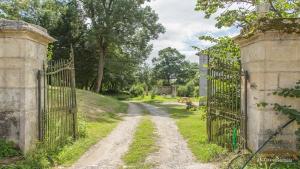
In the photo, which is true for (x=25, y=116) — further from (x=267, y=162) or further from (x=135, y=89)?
(x=135, y=89)

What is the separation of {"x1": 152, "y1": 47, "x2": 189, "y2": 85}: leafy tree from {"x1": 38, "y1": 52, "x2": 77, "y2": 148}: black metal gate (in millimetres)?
58231

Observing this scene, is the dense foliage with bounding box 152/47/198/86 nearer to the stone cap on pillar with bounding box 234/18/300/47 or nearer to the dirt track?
the dirt track

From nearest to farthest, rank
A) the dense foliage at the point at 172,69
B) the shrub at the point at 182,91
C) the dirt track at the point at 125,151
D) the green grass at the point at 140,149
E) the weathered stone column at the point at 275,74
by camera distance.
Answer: the weathered stone column at the point at 275,74 < the dirt track at the point at 125,151 < the green grass at the point at 140,149 < the shrub at the point at 182,91 < the dense foliage at the point at 172,69

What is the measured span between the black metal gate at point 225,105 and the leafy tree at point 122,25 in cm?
2633

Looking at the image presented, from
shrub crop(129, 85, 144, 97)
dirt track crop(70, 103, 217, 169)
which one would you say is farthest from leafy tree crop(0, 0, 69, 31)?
dirt track crop(70, 103, 217, 169)

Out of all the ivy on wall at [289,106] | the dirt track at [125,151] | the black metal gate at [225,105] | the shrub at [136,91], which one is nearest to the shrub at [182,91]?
the shrub at [136,91]

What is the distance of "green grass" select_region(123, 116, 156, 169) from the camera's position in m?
8.25

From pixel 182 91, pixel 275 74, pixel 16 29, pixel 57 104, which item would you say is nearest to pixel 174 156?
pixel 57 104

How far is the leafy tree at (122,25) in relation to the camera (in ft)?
118

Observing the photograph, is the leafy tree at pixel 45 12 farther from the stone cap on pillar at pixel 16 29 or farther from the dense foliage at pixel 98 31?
the stone cap on pillar at pixel 16 29

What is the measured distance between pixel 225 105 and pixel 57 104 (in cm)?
419

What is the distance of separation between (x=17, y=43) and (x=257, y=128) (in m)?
5.01

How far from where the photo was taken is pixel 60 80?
9.56 meters

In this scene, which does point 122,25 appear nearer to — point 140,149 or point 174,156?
point 140,149
